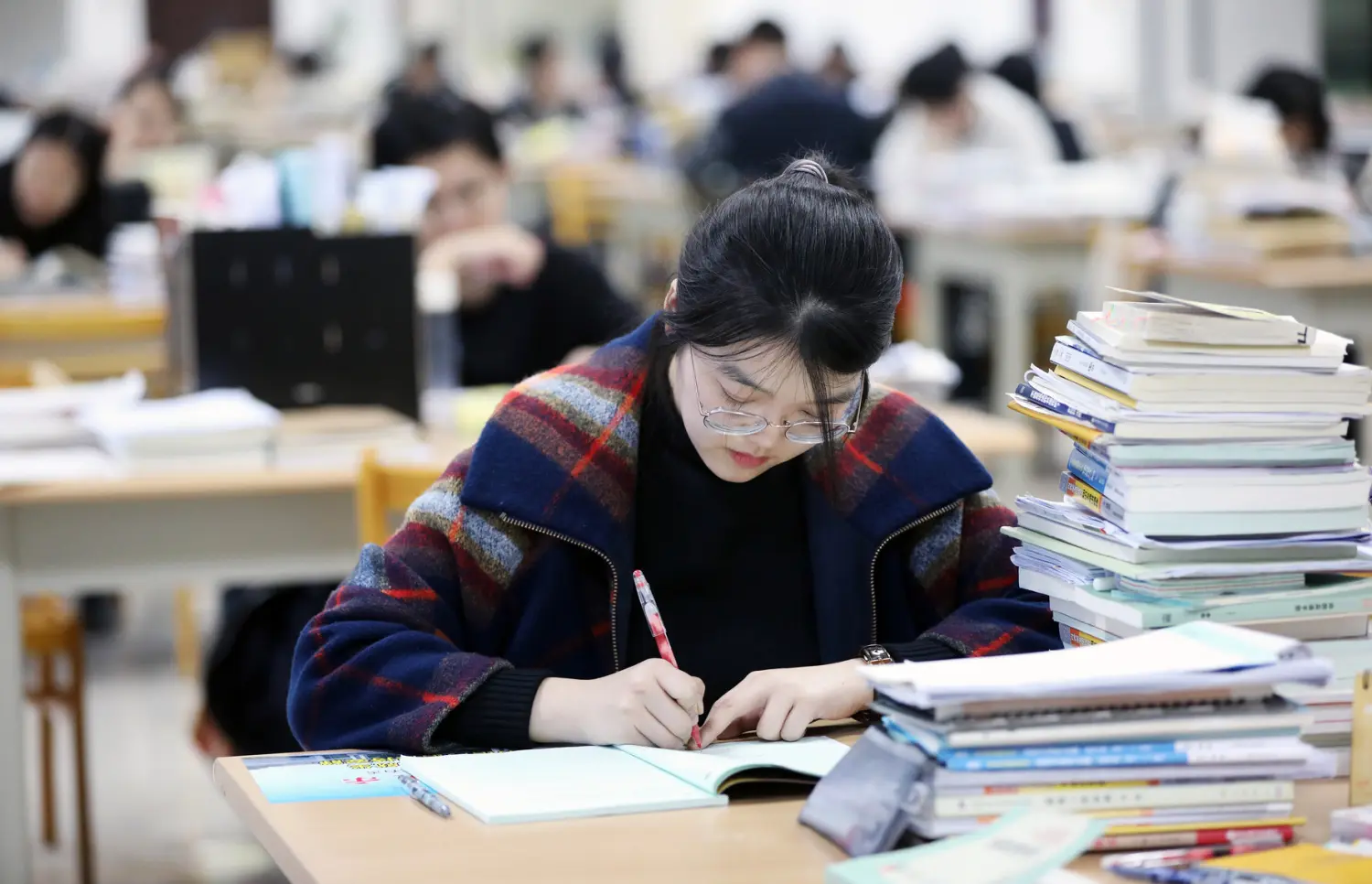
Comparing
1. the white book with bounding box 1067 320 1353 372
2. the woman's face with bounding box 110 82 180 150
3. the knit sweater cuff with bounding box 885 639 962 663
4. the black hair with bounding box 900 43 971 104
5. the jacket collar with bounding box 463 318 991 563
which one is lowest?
the knit sweater cuff with bounding box 885 639 962 663

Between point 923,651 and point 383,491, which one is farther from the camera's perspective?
point 383,491

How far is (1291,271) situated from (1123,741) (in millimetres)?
3261

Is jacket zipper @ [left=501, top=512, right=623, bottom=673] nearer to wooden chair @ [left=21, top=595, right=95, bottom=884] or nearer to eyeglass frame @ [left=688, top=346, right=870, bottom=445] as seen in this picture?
eyeglass frame @ [left=688, top=346, right=870, bottom=445]

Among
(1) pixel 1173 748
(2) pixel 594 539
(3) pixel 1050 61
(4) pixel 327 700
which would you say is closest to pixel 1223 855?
(1) pixel 1173 748

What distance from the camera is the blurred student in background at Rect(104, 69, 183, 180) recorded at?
823 centimetres

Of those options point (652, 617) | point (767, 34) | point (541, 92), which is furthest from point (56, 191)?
point (541, 92)

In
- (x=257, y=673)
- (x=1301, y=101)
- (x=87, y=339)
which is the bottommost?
(x=257, y=673)

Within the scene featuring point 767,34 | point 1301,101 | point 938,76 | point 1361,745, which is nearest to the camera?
point 1361,745

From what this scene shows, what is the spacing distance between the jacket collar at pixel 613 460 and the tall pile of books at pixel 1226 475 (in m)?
0.25

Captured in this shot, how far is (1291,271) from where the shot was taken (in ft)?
13.8

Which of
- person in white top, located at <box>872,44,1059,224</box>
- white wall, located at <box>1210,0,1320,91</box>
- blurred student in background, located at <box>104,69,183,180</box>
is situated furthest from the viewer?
blurred student in background, located at <box>104,69,183,180</box>

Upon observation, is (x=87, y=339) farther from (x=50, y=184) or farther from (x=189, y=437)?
(x=189, y=437)

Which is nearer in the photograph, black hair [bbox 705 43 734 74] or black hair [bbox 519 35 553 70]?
black hair [bbox 705 43 734 74]

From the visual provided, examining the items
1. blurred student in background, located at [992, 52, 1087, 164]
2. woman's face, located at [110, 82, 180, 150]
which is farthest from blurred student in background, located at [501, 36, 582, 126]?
blurred student in background, located at [992, 52, 1087, 164]
